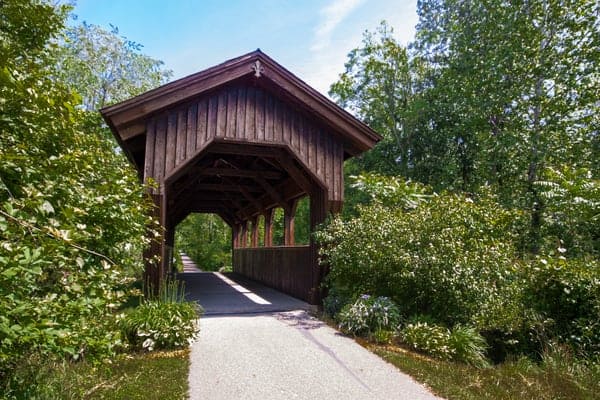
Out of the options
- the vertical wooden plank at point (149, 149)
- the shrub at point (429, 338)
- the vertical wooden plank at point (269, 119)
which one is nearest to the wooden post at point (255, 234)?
the vertical wooden plank at point (269, 119)

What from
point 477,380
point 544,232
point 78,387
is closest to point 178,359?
point 78,387

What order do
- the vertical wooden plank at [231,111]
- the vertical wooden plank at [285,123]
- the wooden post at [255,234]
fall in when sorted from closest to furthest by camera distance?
the vertical wooden plank at [231,111]
the vertical wooden plank at [285,123]
the wooden post at [255,234]

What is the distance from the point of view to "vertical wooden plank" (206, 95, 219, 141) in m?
6.95

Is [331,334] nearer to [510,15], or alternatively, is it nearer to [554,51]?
[554,51]

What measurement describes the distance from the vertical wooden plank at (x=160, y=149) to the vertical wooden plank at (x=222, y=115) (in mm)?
954

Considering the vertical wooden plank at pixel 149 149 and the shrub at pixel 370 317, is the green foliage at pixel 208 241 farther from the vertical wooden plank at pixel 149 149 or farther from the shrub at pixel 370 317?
the shrub at pixel 370 317

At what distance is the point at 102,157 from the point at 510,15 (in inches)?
567

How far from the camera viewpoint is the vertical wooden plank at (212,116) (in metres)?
6.95

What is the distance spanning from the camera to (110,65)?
22.5m

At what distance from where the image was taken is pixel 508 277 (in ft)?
20.8

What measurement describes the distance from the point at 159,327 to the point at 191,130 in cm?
359

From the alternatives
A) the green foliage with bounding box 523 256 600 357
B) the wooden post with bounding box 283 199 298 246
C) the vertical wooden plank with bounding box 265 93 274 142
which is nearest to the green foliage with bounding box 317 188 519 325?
the green foliage with bounding box 523 256 600 357

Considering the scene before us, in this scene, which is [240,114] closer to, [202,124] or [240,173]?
[202,124]

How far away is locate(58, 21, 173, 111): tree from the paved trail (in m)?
19.7
